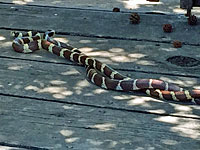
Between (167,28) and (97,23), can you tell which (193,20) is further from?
(97,23)

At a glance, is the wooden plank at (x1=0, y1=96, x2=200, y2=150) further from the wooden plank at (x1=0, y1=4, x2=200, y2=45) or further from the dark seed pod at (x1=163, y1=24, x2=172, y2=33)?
the dark seed pod at (x1=163, y1=24, x2=172, y2=33)

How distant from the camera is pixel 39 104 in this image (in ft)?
15.3

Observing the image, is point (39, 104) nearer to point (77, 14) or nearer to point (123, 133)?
point (123, 133)

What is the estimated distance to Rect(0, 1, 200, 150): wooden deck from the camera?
4105 millimetres

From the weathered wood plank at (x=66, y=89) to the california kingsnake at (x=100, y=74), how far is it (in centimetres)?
6

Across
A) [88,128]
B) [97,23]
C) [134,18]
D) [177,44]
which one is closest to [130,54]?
[177,44]

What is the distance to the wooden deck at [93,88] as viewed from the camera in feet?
13.5

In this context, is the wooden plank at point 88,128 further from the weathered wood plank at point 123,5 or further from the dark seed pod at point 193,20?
the weathered wood plank at point 123,5

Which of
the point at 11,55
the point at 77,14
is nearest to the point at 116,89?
the point at 11,55

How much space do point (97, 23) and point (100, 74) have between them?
4.91 feet

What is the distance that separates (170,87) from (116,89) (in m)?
0.47

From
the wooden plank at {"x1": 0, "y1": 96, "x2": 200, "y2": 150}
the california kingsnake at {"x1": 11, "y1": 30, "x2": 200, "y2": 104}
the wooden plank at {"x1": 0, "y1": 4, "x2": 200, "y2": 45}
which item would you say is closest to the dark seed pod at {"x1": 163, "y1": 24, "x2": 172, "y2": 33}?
the wooden plank at {"x1": 0, "y1": 4, "x2": 200, "y2": 45}

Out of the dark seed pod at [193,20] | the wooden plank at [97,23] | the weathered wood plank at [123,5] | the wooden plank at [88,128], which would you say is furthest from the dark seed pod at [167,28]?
the wooden plank at [88,128]

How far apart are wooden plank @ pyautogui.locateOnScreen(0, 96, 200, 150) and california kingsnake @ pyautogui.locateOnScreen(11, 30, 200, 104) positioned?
0.37 metres
